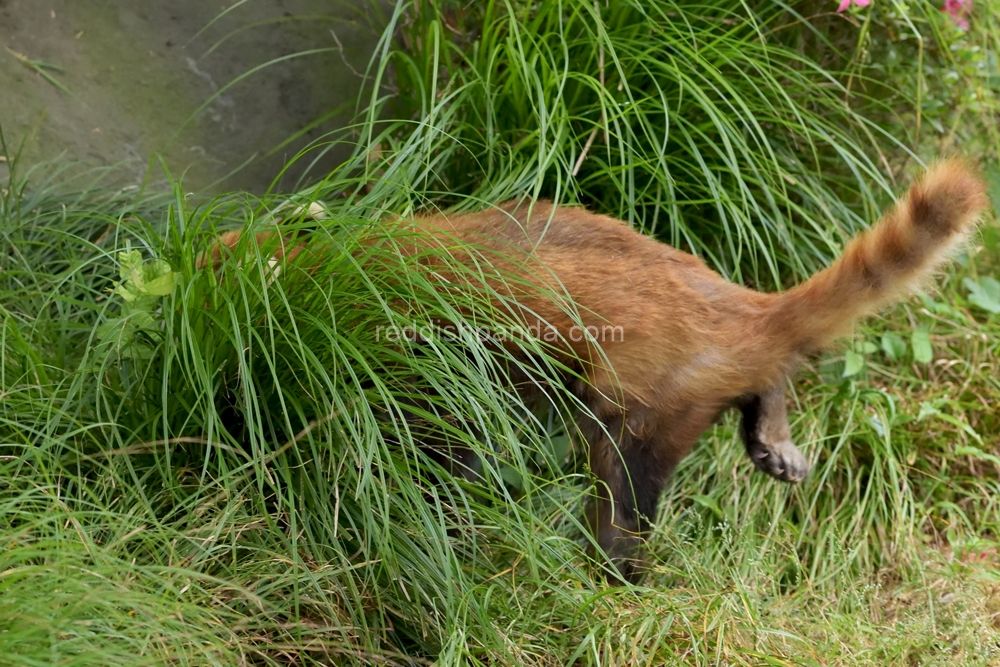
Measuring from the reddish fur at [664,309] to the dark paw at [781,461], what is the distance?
262 mm

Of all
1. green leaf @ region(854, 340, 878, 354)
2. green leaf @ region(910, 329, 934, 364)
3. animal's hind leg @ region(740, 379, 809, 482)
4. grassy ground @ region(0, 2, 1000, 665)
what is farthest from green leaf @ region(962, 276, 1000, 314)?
animal's hind leg @ region(740, 379, 809, 482)

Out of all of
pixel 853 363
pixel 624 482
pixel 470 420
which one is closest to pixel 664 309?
pixel 624 482

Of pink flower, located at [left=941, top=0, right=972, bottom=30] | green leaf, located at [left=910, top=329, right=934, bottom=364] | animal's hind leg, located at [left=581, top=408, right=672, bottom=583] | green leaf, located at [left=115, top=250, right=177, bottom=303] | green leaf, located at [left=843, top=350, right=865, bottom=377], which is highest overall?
pink flower, located at [left=941, top=0, right=972, bottom=30]

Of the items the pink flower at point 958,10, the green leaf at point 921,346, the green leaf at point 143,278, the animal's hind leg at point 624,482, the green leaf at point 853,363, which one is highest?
the pink flower at point 958,10

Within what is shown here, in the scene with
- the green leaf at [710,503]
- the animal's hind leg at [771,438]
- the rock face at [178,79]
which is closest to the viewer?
the animal's hind leg at [771,438]

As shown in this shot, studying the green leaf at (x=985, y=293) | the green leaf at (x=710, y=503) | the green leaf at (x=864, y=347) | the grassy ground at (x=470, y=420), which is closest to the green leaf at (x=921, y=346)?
the grassy ground at (x=470, y=420)

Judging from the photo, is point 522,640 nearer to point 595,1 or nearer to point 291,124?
point 595,1

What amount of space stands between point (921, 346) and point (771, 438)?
92cm

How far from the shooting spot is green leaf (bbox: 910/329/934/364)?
3557 millimetres

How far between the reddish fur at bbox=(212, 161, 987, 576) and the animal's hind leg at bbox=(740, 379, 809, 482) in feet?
0.44

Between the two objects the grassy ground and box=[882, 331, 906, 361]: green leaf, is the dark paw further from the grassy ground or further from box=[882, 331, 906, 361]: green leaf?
box=[882, 331, 906, 361]: green leaf

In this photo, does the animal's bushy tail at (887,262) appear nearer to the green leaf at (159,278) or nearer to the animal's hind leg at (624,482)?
the animal's hind leg at (624,482)

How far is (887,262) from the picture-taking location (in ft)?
9.01

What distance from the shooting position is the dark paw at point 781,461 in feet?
10.0
